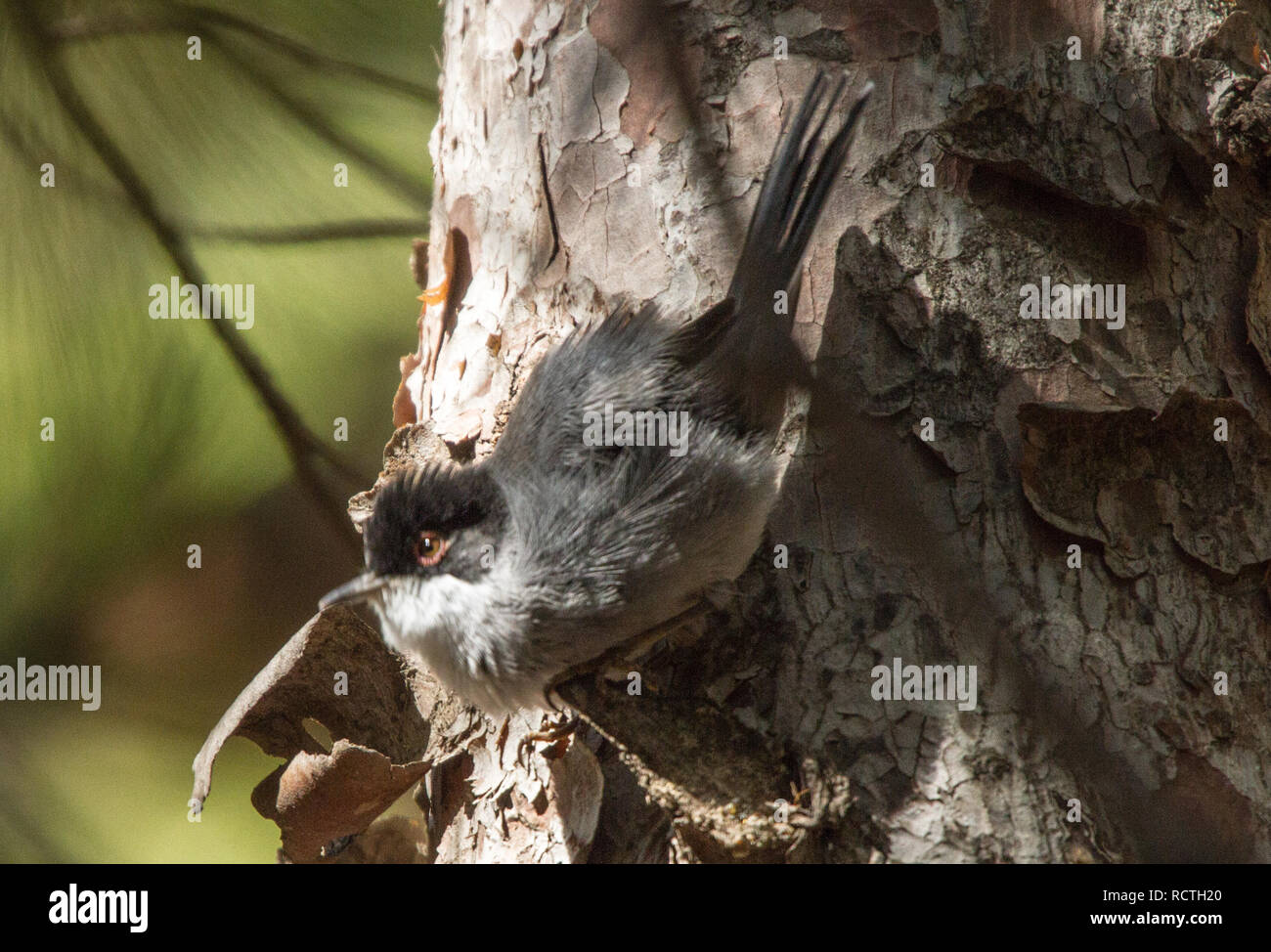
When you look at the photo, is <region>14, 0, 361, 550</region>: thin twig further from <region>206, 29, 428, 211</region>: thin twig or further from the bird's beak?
the bird's beak

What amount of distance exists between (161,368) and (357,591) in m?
1.58

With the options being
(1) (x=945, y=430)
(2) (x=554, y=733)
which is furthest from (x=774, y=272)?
(2) (x=554, y=733)

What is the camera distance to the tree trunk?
5.59 feet

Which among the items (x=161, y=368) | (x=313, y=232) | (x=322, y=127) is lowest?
(x=161, y=368)

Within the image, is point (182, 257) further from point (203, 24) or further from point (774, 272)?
point (774, 272)

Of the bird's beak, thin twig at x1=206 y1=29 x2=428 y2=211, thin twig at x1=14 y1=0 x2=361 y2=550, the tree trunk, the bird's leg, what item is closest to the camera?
the tree trunk

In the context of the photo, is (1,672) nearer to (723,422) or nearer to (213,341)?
(213,341)

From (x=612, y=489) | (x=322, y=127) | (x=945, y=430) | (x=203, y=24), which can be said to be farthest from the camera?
(x=322, y=127)

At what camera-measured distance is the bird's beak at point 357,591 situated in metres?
2.07

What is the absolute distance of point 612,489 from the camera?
205cm

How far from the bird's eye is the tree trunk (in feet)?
1.18

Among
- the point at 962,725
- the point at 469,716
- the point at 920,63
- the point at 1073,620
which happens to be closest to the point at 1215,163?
the point at 920,63

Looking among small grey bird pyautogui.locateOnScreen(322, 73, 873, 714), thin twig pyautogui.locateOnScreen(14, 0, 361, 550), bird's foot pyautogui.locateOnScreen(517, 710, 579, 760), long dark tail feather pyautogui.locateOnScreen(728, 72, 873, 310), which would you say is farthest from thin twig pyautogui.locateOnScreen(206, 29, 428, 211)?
bird's foot pyautogui.locateOnScreen(517, 710, 579, 760)

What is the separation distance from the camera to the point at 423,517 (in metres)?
2.09
